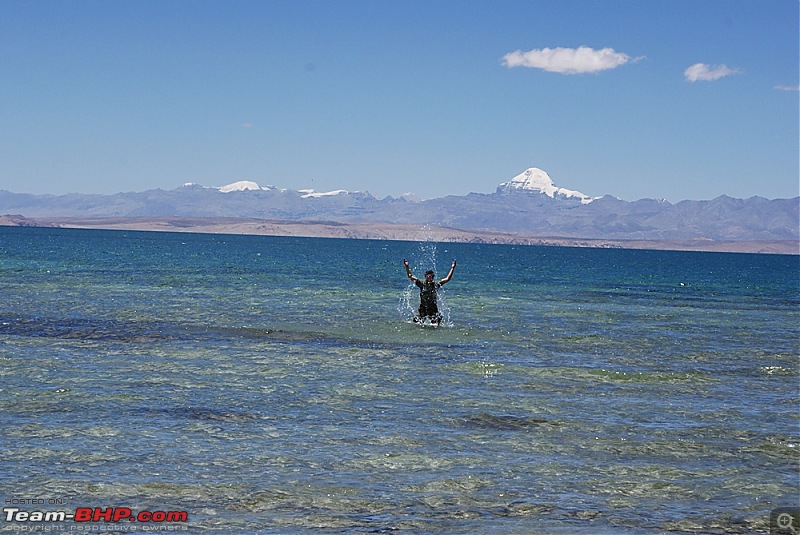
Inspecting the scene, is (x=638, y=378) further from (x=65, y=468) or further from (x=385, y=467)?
(x=65, y=468)

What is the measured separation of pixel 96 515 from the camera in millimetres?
11328

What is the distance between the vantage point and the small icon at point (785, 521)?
37.9 ft

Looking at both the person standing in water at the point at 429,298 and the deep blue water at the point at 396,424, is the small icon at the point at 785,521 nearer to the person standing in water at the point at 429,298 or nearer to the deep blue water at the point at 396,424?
the deep blue water at the point at 396,424

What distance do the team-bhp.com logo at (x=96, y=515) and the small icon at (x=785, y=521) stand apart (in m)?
7.42

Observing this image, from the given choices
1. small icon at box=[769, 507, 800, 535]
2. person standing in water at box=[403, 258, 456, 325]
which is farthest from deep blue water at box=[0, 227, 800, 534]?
person standing in water at box=[403, 258, 456, 325]

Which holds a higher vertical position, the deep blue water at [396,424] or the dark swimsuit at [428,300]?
the dark swimsuit at [428,300]

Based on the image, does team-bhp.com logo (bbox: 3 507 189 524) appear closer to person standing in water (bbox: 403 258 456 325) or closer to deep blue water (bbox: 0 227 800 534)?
deep blue water (bbox: 0 227 800 534)

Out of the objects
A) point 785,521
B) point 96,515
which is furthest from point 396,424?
point 785,521

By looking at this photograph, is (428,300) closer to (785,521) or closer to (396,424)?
(396,424)

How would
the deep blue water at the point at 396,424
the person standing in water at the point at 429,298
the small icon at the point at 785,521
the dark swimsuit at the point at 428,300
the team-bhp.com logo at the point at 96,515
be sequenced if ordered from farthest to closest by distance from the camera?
the dark swimsuit at the point at 428,300 → the person standing in water at the point at 429,298 → the deep blue water at the point at 396,424 → the small icon at the point at 785,521 → the team-bhp.com logo at the point at 96,515

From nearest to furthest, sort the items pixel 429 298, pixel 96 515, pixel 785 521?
pixel 96 515
pixel 785 521
pixel 429 298

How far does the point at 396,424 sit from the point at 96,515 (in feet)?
22.1

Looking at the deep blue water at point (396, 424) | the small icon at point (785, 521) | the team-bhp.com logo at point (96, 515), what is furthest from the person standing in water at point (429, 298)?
the team-bhp.com logo at point (96, 515)

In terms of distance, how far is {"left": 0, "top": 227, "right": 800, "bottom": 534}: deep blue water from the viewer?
12.2 meters
